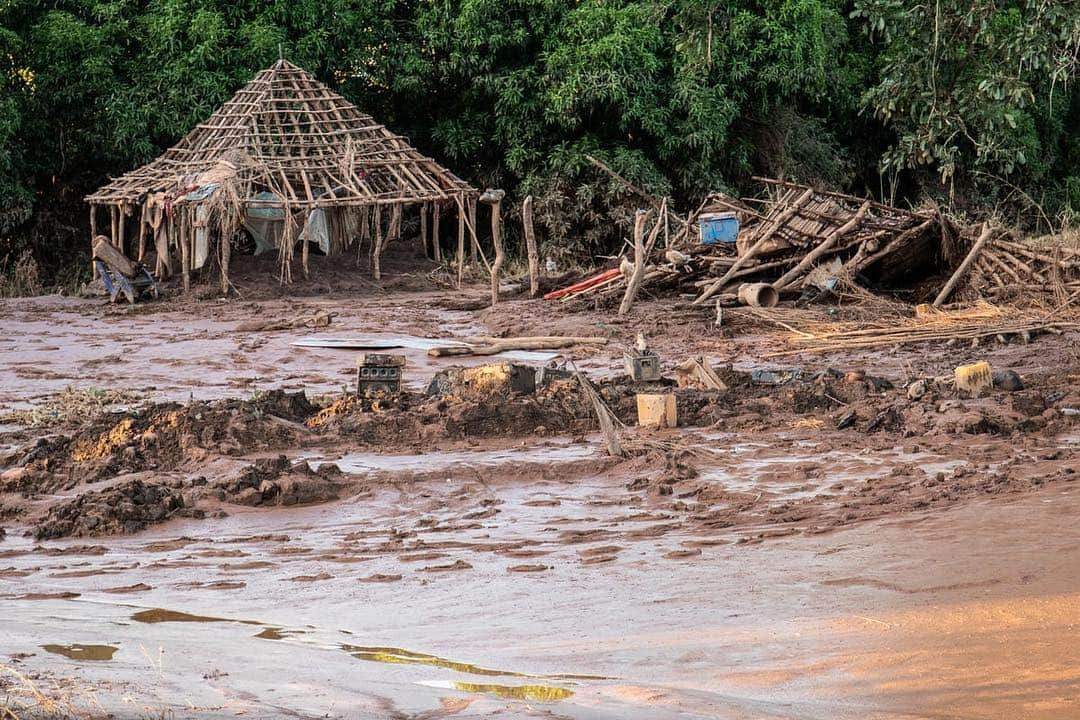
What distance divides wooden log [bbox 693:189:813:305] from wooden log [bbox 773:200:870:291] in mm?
414

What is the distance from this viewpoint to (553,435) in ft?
26.3

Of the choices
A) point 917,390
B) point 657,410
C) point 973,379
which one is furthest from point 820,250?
point 657,410

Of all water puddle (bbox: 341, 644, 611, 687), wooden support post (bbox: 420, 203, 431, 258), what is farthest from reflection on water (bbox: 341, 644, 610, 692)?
wooden support post (bbox: 420, 203, 431, 258)

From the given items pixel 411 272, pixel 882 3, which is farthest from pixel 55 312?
pixel 882 3

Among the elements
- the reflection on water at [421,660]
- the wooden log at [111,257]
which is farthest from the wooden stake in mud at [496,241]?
the reflection on water at [421,660]

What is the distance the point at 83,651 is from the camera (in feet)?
13.0

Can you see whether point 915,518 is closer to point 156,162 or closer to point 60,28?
point 156,162

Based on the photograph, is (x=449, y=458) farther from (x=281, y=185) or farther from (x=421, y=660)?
(x=281, y=185)

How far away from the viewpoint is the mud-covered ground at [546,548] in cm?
372

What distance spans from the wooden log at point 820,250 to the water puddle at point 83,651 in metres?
10.6

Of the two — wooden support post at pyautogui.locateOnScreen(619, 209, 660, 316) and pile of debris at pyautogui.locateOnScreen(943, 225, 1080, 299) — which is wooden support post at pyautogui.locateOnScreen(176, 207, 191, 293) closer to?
wooden support post at pyautogui.locateOnScreen(619, 209, 660, 316)

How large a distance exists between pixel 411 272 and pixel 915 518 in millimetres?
13626

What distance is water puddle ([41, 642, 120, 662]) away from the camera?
152 inches

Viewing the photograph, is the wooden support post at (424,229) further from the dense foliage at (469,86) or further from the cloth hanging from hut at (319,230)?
the dense foliage at (469,86)
